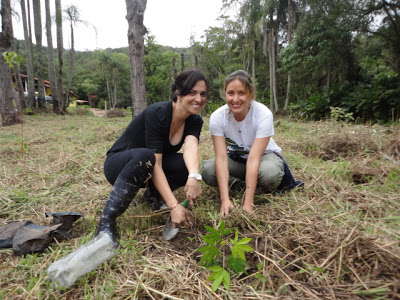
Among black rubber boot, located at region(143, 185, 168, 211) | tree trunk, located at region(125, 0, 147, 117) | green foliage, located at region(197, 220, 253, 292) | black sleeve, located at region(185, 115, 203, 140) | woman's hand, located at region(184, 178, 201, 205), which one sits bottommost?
black rubber boot, located at region(143, 185, 168, 211)

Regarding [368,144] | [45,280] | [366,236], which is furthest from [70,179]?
[368,144]

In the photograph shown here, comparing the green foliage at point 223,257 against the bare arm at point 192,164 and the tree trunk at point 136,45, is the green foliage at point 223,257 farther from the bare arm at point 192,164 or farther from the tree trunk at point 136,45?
the tree trunk at point 136,45

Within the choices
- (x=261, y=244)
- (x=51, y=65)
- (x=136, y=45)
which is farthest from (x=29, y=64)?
(x=261, y=244)

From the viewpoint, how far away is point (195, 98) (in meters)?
1.69

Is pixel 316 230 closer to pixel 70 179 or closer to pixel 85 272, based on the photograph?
pixel 85 272

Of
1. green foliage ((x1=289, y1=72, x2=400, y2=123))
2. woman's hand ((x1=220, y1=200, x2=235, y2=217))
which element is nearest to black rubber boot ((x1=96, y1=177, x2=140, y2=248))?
woman's hand ((x1=220, y1=200, x2=235, y2=217))

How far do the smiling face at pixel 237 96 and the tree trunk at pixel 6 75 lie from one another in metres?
7.00

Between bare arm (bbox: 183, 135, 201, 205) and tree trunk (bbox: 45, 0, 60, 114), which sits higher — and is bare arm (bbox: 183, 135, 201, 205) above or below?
below

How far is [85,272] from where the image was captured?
3.85 feet

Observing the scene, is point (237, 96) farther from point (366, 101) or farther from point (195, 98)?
point (366, 101)

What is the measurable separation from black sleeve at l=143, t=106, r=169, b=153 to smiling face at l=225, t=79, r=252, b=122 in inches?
20.3

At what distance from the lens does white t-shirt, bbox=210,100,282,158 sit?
1.90 m

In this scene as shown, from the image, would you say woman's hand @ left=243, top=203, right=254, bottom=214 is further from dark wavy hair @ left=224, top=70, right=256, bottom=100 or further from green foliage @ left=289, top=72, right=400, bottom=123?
green foliage @ left=289, top=72, right=400, bottom=123

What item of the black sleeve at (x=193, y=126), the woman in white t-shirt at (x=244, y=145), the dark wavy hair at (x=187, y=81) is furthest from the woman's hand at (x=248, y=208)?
the dark wavy hair at (x=187, y=81)
